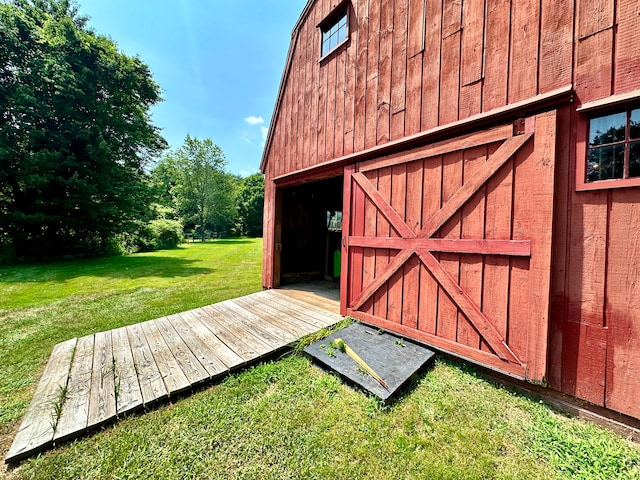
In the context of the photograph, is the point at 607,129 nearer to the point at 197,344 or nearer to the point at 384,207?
the point at 384,207

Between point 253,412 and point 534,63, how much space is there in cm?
401

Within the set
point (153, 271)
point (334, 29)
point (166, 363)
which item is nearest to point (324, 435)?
point (166, 363)

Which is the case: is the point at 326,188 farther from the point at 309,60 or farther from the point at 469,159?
the point at 469,159

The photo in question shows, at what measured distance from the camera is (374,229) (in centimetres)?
336

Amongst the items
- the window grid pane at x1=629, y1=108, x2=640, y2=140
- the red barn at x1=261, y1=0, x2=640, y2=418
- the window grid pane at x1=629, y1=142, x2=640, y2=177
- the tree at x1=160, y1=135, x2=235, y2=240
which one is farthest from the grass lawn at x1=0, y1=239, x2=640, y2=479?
the tree at x1=160, y1=135, x2=235, y2=240

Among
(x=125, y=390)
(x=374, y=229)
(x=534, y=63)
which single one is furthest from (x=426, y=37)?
(x=125, y=390)

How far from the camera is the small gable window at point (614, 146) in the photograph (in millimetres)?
1735

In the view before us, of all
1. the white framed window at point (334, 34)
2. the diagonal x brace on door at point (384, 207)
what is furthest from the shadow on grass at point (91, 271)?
the white framed window at point (334, 34)

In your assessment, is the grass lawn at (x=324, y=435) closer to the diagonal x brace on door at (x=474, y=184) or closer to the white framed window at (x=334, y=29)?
the diagonal x brace on door at (x=474, y=184)

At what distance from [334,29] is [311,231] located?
4.42m

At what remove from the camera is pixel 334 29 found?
422cm

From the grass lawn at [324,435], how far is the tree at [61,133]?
36.7ft

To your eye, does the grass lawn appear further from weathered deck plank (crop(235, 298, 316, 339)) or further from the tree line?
the tree line

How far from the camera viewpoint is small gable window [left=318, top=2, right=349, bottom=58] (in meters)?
3.98
